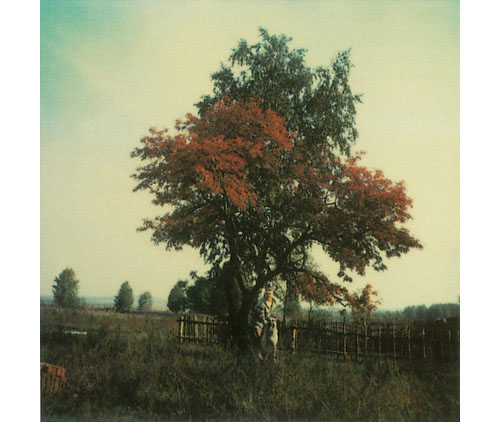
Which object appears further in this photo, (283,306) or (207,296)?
(207,296)

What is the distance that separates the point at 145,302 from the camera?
723 centimetres

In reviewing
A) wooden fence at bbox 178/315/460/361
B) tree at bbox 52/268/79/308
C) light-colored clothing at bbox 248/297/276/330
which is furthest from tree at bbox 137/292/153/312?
light-colored clothing at bbox 248/297/276/330

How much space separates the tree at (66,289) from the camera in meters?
7.34

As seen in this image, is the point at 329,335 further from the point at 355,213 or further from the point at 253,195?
the point at 253,195

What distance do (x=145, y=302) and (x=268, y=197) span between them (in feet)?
6.96

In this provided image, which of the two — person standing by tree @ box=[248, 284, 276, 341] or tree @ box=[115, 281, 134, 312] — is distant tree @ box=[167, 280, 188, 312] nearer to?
tree @ box=[115, 281, 134, 312]

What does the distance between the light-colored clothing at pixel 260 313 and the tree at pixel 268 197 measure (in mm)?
82

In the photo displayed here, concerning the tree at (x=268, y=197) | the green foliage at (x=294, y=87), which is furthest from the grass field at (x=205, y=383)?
the green foliage at (x=294, y=87)

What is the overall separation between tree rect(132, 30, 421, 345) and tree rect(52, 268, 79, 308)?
123 cm

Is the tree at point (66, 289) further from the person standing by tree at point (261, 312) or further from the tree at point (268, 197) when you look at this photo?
the person standing by tree at point (261, 312)

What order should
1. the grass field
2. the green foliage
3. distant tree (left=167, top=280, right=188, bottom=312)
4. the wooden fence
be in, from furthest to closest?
the green foliage
distant tree (left=167, top=280, right=188, bottom=312)
the wooden fence
the grass field

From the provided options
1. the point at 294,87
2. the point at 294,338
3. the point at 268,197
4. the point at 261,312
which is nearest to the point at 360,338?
the point at 294,338

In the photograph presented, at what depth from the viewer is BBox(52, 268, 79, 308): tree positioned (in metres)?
7.34

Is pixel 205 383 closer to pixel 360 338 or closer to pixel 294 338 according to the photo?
pixel 294 338
